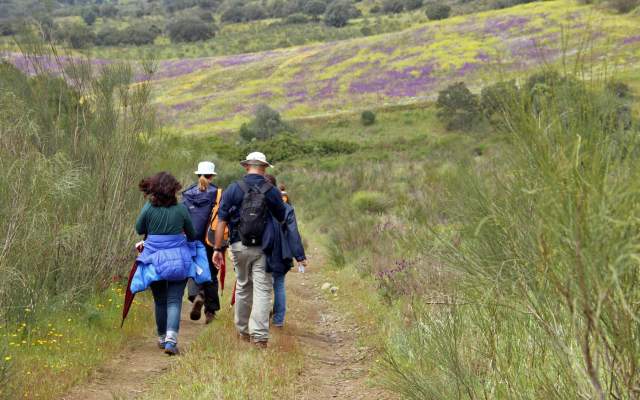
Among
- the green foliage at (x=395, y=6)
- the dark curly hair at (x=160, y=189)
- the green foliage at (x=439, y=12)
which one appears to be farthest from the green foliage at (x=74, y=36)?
the green foliage at (x=395, y=6)

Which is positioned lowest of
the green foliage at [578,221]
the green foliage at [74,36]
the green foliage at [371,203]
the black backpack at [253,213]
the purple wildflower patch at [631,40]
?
the purple wildflower patch at [631,40]

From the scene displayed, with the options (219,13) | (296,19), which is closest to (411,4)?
(296,19)

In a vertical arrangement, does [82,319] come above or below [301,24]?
above

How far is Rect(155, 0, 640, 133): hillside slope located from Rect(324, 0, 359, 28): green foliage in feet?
88.7

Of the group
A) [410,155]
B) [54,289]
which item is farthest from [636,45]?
[54,289]

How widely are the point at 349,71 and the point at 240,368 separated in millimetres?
50801

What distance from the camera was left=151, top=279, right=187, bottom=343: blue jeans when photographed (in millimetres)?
6430

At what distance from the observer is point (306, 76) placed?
56.4 metres

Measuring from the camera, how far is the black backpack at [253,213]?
649cm

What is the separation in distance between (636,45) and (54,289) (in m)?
42.5

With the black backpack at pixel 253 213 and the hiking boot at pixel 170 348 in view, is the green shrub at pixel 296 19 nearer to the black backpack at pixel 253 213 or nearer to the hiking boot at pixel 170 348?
the black backpack at pixel 253 213

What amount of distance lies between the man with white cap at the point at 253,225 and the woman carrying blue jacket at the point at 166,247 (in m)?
0.42

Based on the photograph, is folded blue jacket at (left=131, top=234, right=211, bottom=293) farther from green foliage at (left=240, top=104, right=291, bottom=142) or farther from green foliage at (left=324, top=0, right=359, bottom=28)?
green foliage at (left=324, top=0, right=359, bottom=28)

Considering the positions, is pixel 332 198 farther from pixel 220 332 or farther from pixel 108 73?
pixel 220 332
